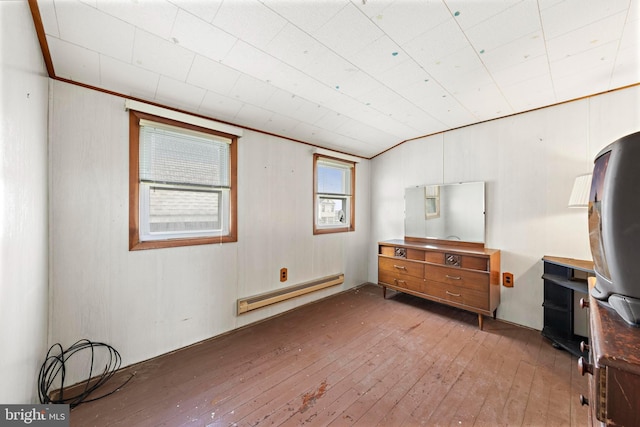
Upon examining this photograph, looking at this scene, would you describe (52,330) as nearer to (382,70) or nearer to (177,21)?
(177,21)

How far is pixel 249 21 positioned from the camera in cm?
137

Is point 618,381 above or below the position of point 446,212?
below

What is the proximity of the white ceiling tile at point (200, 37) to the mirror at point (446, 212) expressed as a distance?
2.76m

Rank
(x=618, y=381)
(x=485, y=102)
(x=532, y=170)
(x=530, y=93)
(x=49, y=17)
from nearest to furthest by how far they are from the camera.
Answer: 1. (x=618, y=381)
2. (x=49, y=17)
3. (x=530, y=93)
4. (x=485, y=102)
5. (x=532, y=170)

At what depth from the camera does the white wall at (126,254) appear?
1649 millimetres

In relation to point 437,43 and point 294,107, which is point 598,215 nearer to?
point 437,43

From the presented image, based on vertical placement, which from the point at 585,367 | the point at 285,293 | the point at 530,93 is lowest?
the point at 285,293

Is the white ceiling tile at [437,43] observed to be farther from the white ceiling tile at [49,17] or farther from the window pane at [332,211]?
the window pane at [332,211]

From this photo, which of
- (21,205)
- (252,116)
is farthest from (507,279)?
(21,205)

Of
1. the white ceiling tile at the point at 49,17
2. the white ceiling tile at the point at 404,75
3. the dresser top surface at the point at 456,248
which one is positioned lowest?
the dresser top surface at the point at 456,248

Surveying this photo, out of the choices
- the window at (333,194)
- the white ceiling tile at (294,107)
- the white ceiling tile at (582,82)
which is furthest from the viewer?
the window at (333,194)

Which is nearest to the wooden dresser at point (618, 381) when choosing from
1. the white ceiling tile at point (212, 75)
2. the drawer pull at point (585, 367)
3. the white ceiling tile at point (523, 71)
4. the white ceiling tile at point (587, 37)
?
the drawer pull at point (585, 367)

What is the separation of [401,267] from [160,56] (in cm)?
308

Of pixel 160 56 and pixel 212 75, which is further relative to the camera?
pixel 212 75
